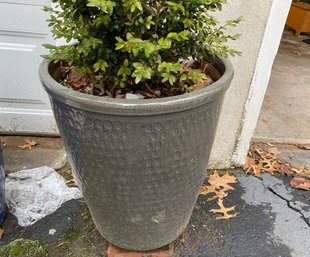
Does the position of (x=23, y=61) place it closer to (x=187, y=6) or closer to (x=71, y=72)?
(x=71, y=72)

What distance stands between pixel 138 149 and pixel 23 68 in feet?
5.45

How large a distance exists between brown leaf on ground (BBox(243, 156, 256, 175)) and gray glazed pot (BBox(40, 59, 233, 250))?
1.04m

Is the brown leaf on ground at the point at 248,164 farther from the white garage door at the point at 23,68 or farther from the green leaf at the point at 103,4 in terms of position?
the green leaf at the point at 103,4

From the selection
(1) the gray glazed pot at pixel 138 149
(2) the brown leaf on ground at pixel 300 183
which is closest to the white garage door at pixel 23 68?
(1) the gray glazed pot at pixel 138 149

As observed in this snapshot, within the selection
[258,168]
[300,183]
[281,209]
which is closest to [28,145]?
[258,168]

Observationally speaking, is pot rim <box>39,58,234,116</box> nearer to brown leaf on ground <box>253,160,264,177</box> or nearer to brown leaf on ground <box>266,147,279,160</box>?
brown leaf on ground <box>253,160,264,177</box>

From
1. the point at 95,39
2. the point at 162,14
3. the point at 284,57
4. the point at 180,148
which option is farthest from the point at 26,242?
the point at 284,57

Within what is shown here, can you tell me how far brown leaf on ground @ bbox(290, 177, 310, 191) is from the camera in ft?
7.97

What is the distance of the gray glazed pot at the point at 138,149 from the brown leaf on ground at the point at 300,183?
1156 mm

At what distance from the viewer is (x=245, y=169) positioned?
257 cm

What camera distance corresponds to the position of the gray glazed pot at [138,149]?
1.23m

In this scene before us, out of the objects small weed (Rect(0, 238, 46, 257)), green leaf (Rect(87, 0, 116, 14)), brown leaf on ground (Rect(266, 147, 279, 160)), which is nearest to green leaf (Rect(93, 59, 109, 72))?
green leaf (Rect(87, 0, 116, 14))

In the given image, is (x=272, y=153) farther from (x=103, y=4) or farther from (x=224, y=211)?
(x=103, y=4)

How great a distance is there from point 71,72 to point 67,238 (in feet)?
3.23
